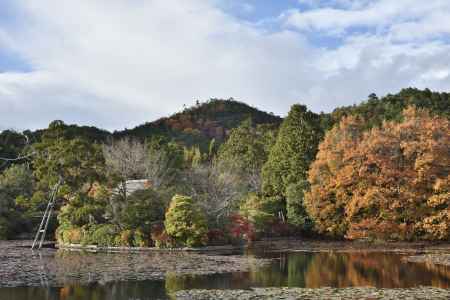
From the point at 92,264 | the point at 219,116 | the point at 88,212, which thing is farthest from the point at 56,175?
the point at 219,116

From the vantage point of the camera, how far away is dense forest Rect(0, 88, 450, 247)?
97.3 feet

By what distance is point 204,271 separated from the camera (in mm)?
18656

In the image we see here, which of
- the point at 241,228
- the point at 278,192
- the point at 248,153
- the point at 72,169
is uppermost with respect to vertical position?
the point at 248,153

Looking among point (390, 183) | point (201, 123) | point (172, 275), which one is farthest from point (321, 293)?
point (201, 123)

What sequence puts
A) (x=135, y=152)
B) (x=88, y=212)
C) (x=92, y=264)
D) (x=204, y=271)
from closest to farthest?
(x=204, y=271)
(x=92, y=264)
(x=88, y=212)
(x=135, y=152)

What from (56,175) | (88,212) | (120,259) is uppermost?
(56,175)

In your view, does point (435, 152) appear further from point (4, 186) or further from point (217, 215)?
point (4, 186)

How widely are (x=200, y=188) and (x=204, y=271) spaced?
69.1 feet

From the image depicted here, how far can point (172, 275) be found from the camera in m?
17.6

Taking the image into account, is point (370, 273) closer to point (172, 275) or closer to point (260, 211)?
point (172, 275)

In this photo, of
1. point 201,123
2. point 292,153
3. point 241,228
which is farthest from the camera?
point 201,123

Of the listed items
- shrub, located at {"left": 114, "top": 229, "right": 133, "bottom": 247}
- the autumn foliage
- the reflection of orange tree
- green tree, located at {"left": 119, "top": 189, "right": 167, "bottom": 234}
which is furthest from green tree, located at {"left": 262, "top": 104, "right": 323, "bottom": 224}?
the reflection of orange tree

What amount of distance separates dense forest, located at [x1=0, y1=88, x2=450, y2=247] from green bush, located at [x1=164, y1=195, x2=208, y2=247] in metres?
0.06

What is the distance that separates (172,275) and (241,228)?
13236mm
